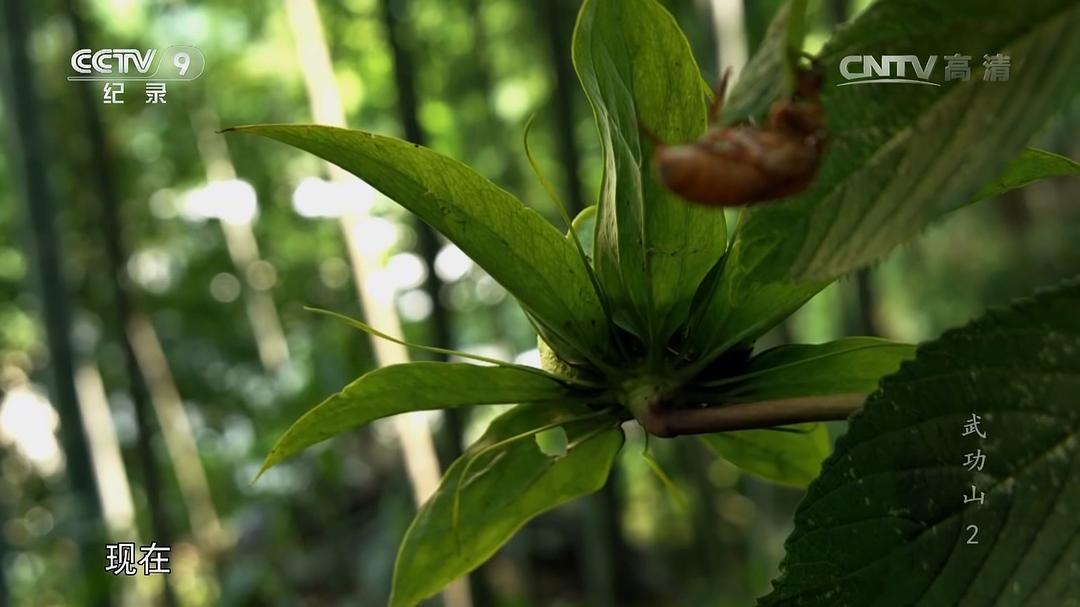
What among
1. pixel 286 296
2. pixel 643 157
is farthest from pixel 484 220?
pixel 286 296

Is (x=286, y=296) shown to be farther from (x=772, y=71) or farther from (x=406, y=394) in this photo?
(x=772, y=71)

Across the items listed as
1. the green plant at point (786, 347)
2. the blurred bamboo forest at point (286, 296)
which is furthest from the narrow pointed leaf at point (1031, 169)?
the blurred bamboo forest at point (286, 296)

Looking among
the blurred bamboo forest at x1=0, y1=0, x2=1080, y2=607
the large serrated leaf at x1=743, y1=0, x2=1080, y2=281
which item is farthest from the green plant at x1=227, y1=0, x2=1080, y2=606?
the blurred bamboo forest at x1=0, y1=0, x2=1080, y2=607

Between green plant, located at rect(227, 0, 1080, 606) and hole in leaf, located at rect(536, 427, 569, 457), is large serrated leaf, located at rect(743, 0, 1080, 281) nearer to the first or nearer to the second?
green plant, located at rect(227, 0, 1080, 606)

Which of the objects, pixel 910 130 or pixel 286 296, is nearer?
pixel 910 130

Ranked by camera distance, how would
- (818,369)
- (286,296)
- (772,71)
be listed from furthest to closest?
1. (286,296)
2. (818,369)
3. (772,71)

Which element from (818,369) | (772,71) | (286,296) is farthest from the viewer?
(286,296)

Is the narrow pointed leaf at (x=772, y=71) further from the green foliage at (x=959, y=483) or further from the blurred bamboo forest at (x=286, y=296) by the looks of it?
the blurred bamboo forest at (x=286, y=296)
